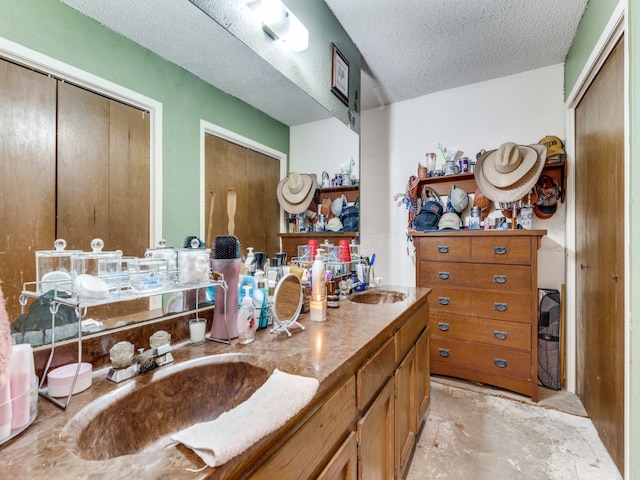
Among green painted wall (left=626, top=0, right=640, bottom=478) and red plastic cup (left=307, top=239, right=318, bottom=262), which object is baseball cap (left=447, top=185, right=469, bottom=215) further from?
red plastic cup (left=307, top=239, right=318, bottom=262)

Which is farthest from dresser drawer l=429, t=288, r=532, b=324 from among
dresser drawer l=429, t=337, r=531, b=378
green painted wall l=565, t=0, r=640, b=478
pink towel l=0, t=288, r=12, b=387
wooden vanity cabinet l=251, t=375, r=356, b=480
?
pink towel l=0, t=288, r=12, b=387

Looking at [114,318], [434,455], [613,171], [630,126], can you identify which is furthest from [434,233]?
[114,318]

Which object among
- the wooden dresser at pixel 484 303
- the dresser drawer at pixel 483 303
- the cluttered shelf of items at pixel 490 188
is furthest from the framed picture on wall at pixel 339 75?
the dresser drawer at pixel 483 303

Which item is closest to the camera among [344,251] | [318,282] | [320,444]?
[320,444]

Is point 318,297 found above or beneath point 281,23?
beneath

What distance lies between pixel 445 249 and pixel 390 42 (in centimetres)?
165

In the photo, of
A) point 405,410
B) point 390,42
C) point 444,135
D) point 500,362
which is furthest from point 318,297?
point 444,135

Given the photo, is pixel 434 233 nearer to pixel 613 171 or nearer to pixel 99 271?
pixel 613 171

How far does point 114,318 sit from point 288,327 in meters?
0.57

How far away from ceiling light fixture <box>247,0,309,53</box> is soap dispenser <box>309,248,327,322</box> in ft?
3.95

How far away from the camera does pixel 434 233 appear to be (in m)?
2.45

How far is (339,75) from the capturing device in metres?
2.18

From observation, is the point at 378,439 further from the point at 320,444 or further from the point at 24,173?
the point at 24,173

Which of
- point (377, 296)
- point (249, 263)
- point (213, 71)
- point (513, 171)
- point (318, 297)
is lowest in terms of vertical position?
point (377, 296)
